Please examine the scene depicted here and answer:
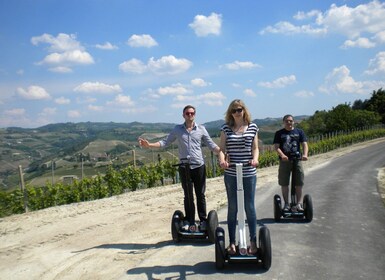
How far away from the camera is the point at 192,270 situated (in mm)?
4512

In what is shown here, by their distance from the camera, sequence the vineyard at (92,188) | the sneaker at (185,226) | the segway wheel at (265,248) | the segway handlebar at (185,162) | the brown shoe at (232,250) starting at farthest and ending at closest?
the vineyard at (92,188) < the sneaker at (185,226) < the segway handlebar at (185,162) < the brown shoe at (232,250) < the segway wheel at (265,248)

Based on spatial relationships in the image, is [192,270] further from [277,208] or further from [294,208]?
[294,208]

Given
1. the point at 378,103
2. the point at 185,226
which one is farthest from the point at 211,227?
the point at 378,103

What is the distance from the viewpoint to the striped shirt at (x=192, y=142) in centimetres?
573

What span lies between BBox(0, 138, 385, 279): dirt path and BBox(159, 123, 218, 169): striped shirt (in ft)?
4.72

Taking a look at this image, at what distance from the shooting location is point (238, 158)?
4.49 m

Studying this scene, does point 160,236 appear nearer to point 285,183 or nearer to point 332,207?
point 285,183

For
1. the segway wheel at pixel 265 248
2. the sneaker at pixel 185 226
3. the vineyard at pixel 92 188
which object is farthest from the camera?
the vineyard at pixel 92 188

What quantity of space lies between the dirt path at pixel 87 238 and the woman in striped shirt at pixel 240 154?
1518mm

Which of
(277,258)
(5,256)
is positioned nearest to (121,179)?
A: (5,256)

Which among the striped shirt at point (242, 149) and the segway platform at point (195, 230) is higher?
the striped shirt at point (242, 149)

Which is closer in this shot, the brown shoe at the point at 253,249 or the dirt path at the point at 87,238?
the brown shoe at the point at 253,249

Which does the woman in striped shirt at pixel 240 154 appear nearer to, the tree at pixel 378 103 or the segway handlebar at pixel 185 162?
the segway handlebar at pixel 185 162

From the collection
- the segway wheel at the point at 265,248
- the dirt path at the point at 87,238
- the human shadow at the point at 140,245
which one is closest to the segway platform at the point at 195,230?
the human shadow at the point at 140,245
